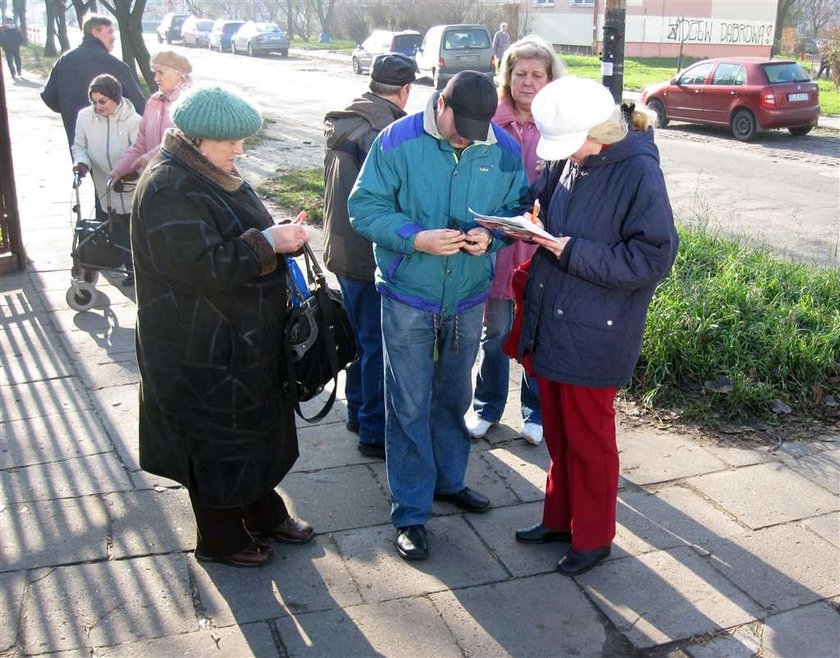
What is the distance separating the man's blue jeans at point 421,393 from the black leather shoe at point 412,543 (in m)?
0.03

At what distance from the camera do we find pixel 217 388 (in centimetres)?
316

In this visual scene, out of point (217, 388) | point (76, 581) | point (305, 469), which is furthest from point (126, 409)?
point (217, 388)

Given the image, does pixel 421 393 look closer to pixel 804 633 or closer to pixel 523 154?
pixel 523 154

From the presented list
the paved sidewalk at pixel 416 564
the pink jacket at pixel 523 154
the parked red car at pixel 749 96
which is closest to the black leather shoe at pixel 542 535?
the paved sidewalk at pixel 416 564

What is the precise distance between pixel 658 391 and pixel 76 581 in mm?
3158

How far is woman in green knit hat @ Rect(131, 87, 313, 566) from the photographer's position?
2947 mm

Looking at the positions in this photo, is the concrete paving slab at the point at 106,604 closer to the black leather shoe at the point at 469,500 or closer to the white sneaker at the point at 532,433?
the black leather shoe at the point at 469,500

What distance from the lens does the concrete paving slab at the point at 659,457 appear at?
14.1ft

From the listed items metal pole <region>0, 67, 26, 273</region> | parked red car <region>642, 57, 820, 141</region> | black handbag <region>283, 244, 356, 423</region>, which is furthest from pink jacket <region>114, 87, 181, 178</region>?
parked red car <region>642, 57, 820, 141</region>

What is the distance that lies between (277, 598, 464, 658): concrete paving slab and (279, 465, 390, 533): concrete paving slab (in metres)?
0.61

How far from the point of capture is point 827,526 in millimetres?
3838

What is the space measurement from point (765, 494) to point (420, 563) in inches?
66.2

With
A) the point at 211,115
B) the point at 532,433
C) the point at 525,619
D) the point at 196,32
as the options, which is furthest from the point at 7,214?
the point at 196,32

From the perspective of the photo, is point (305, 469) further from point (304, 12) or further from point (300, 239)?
point (304, 12)
